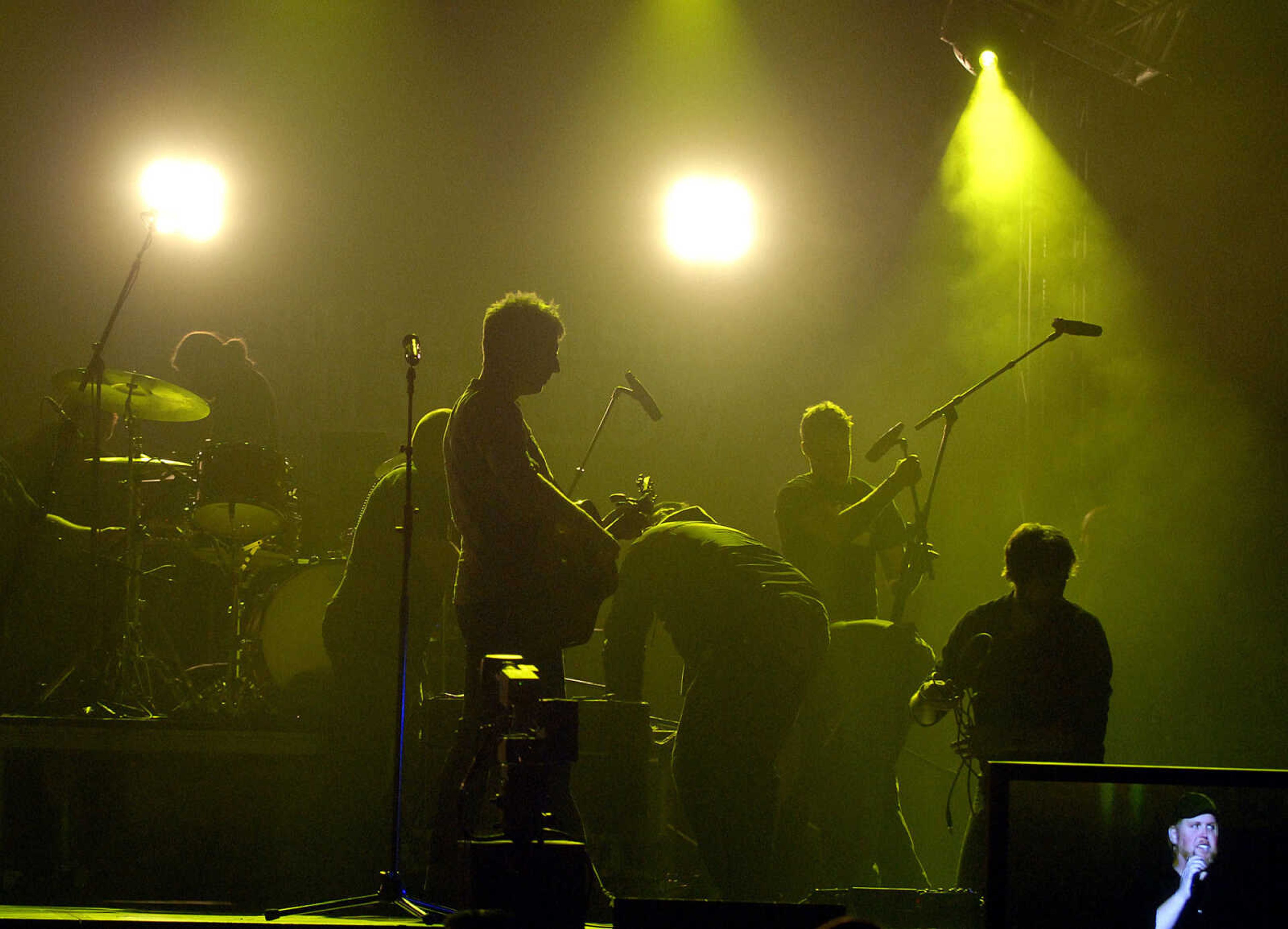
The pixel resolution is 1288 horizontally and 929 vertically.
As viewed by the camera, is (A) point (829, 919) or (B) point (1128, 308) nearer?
(A) point (829, 919)

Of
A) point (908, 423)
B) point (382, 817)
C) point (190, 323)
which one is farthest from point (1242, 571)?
point (190, 323)

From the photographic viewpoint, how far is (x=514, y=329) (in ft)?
11.8

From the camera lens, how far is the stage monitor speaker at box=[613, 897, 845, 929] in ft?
6.03

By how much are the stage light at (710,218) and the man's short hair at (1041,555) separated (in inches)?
198

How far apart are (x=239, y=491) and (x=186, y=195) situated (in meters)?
3.67

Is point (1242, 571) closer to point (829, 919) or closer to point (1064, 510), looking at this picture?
point (1064, 510)

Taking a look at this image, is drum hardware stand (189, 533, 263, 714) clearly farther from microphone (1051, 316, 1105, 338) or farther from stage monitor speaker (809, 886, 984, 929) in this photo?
microphone (1051, 316, 1105, 338)

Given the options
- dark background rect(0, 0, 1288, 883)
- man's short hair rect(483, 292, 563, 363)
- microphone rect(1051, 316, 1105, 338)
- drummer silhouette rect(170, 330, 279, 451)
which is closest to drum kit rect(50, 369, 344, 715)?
drummer silhouette rect(170, 330, 279, 451)

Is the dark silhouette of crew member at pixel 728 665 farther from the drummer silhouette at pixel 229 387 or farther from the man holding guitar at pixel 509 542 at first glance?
the drummer silhouette at pixel 229 387

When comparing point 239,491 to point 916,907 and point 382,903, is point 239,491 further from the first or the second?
point 916,907

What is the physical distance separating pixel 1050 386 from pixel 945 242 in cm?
150

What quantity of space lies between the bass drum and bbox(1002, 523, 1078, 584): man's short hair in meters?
3.43

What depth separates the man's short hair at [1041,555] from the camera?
3877 millimetres

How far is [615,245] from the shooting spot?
8.61m
